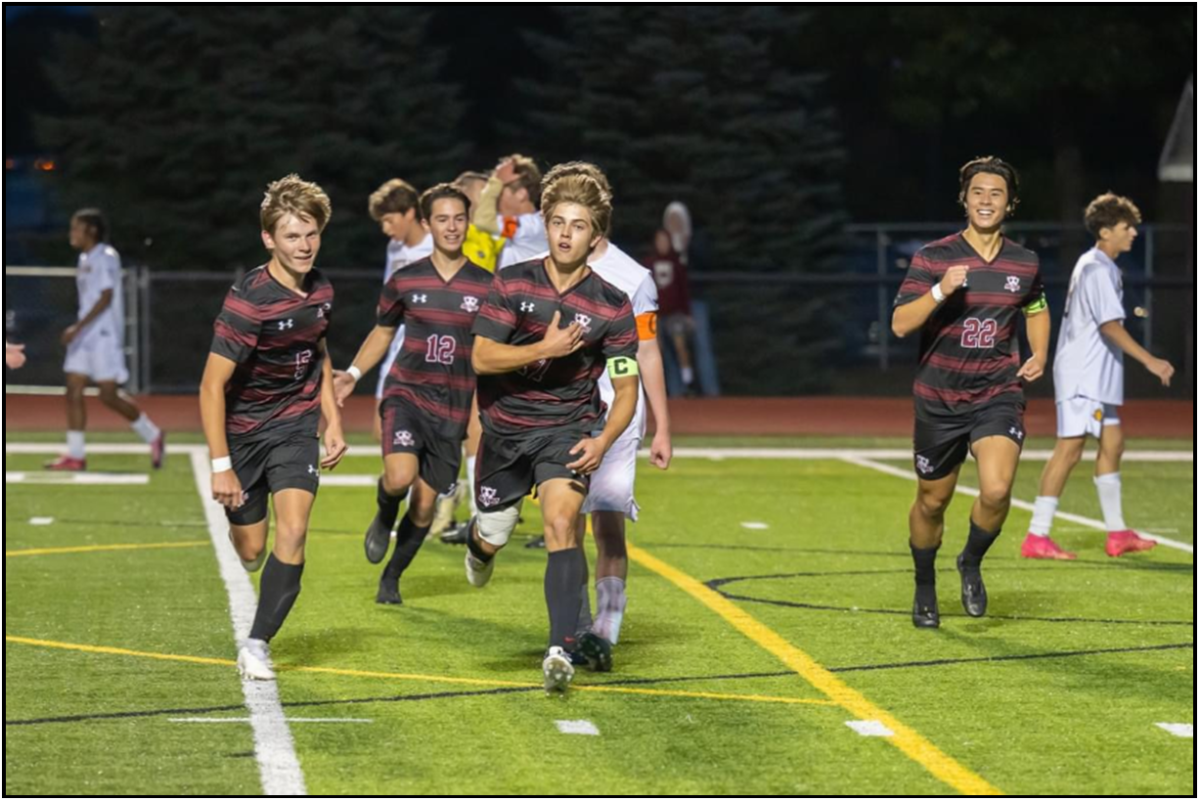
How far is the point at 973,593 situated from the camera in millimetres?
10398

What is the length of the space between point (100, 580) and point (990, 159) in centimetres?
493

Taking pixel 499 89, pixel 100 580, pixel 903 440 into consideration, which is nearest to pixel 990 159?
pixel 100 580

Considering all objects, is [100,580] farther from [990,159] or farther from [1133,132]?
[1133,132]

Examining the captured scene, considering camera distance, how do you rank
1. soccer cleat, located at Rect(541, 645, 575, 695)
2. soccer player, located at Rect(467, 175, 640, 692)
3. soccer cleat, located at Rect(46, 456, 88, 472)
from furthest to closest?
1. soccer cleat, located at Rect(46, 456, 88, 472)
2. soccer player, located at Rect(467, 175, 640, 692)
3. soccer cleat, located at Rect(541, 645, 575, 695)

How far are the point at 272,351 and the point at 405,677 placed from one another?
4.42 ft

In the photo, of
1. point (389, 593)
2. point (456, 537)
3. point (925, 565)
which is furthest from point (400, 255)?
point (925, 565)

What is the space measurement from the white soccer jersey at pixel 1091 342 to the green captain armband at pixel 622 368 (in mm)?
5265

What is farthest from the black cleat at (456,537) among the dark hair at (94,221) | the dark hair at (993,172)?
the dark hair at (94,221)

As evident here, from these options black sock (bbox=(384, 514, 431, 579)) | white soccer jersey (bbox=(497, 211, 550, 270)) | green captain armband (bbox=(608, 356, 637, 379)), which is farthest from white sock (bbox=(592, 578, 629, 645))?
white soccer jersey (bbox=(497, 211, 550, 270))

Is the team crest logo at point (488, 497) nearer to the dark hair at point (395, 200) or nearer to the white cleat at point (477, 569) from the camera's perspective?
the white cleat at point (477, 569)

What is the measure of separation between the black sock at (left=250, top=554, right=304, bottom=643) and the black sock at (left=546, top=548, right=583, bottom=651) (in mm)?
978

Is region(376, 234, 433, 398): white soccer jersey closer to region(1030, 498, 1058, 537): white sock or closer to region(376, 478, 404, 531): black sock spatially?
region(376, 478, 404, 531): black sock

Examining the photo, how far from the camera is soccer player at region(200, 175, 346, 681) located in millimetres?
8648

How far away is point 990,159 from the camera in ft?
33.0
